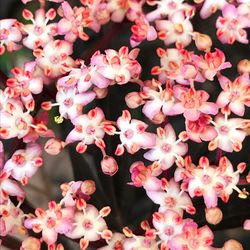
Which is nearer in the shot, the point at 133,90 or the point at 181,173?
the point at 181,173

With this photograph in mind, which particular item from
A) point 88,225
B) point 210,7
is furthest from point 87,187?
point 210,7

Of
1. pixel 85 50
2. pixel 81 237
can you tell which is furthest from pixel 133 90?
pixel 81 237

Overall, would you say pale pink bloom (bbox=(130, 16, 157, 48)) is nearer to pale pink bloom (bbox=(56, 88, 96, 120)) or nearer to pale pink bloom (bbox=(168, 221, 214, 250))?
pale pink bloom (bbox=(56, 88, 96, 120))

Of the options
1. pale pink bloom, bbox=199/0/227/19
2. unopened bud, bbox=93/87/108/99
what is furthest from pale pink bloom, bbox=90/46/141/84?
pale pink bloom, bbox=199/0/227/19

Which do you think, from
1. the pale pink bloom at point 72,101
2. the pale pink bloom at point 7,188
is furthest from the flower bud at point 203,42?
the pale pink bloom at point 7,188

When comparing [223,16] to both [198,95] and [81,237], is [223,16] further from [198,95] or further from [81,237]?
[81,237]

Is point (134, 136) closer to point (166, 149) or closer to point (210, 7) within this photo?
point (166, 149)
